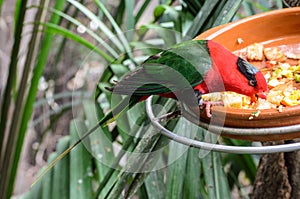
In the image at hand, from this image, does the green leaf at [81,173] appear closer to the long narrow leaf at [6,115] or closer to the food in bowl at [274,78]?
the long narrow leaf at [6,115]

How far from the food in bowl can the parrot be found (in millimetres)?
20

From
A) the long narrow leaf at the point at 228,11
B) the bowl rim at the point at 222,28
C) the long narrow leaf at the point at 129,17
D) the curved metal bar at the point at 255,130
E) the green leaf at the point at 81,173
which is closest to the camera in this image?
→ the curved metal bar at the point at 255,130

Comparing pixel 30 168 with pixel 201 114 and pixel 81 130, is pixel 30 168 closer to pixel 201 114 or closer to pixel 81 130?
pixel 81 130

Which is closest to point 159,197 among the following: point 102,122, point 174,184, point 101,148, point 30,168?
point 174,184

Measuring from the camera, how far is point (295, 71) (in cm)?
78

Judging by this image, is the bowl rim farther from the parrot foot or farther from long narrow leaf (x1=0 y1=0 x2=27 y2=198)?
long narrow leaf (x1=0 y1=0 x2=27 y2=198)

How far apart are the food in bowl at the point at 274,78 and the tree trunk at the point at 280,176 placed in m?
0.28

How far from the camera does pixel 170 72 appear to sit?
2.20 ft

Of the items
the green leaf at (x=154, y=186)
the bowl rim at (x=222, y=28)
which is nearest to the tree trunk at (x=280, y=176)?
the green leaf at (x=154, y=186)

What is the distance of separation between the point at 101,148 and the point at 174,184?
27 centimetres

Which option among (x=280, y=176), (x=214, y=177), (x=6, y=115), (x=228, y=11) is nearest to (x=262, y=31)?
(x=228, y=11)

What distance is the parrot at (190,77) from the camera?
66 centimetres

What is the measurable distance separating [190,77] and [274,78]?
15 centimetres

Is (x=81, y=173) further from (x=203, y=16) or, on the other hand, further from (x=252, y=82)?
(x=252, y=82)
